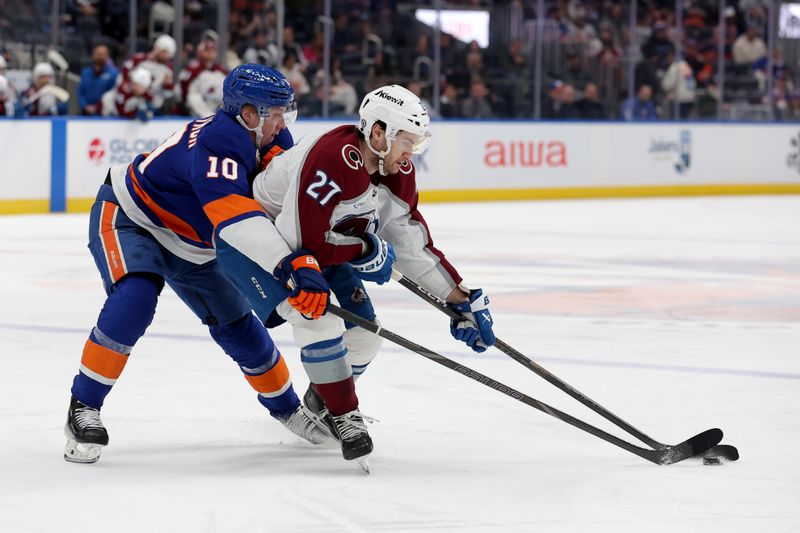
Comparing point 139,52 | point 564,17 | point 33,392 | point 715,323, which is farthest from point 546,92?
point 33,392

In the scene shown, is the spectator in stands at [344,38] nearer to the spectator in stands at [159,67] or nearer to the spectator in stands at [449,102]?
the spectator in stands at [449,102]

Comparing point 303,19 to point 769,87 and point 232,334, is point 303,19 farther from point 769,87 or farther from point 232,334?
point 232,334

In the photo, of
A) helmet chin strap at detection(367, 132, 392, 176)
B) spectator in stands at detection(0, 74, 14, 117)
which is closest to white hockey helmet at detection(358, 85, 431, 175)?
helmet chin strap at detection(367, 132, 392, 176)

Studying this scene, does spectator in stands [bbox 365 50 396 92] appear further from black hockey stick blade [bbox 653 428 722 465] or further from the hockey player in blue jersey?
black hockey stick blade [bbox 653 428 722 465]

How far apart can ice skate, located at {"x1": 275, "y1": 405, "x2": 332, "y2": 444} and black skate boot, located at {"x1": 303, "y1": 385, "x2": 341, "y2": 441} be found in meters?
0.01

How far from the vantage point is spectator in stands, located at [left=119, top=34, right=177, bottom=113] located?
1119cm

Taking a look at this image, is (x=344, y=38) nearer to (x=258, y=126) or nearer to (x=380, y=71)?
(x=380, y=71)

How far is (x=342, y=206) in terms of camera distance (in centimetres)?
329

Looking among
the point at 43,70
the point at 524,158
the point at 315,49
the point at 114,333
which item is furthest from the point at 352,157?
the point at 524,158

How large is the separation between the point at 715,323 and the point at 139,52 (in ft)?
23.5

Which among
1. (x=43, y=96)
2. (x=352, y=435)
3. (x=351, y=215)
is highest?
(x=43, y=96)

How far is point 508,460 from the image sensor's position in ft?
11.5

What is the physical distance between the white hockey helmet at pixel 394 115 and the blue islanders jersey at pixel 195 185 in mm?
313

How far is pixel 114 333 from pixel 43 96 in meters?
7.88
